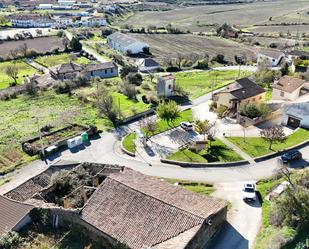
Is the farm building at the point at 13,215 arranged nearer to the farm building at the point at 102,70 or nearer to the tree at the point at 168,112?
the tree at the point at 168,112

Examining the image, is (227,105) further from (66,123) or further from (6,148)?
(6,148)

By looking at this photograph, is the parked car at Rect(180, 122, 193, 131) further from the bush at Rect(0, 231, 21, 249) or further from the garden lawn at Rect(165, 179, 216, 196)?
the bush at Rect(0, 231, 21, 249)

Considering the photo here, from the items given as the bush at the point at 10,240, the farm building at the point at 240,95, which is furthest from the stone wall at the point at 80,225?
the farm building at the point at 240,95

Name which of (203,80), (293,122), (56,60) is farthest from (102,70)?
(293,122)

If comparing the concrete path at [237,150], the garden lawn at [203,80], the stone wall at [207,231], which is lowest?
the garden lawn at [203,80]

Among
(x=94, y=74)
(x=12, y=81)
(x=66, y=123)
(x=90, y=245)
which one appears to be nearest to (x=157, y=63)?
(x=94, y=74)

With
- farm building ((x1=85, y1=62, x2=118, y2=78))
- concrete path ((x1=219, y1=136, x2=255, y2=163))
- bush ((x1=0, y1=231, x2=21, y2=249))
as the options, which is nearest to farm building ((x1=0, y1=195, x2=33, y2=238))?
bush ((x1=0, y1=231, x2=21, y2=249))
